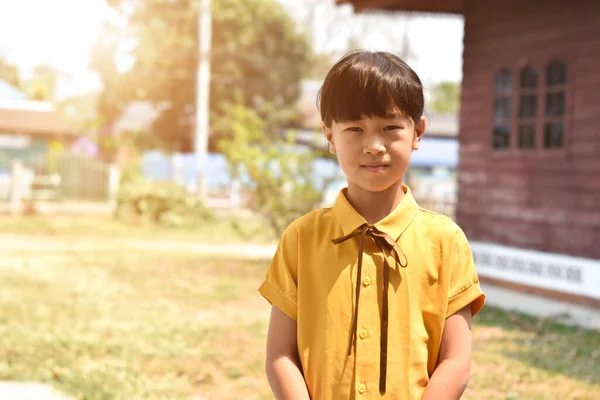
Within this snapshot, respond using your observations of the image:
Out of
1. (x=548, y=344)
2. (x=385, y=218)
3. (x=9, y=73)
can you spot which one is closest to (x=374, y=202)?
(x=385, y=218)

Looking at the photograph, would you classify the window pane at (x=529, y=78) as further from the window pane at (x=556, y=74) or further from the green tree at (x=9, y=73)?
the green tree at (x=9, y=73)

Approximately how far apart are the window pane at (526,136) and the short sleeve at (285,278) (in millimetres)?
8466

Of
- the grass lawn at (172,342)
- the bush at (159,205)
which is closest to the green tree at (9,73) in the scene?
the bush at (159,205)

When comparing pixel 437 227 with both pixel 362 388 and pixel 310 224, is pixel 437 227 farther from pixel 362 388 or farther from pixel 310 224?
pixel 362 388

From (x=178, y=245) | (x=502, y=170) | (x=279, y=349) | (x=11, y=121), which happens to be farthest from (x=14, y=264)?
(x=11, y=121)

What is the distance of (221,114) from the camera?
32812mm

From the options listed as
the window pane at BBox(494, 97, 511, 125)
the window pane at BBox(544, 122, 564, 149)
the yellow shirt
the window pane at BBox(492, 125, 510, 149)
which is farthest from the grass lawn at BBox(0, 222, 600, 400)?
the yellow shirt

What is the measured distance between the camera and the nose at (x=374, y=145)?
207 centimetres

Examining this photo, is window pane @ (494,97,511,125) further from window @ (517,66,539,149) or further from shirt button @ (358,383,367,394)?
shirt button @ (358,383,367,394)

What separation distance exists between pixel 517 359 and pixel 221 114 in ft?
88.5

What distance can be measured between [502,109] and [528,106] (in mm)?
447

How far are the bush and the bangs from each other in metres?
17.5

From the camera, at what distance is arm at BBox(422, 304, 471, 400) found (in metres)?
2.14

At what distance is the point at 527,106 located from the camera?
34.2 ft
